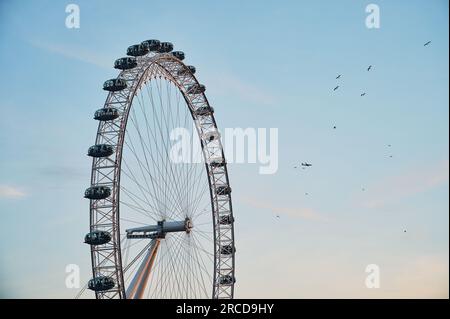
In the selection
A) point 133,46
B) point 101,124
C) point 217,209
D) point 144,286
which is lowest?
point 144,286

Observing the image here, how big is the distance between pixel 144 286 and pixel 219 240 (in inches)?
716

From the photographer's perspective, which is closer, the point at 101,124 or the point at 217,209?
the point at 101,124

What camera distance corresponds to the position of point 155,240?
58.6 metres

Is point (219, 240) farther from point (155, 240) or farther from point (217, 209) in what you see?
point (155, 240)
